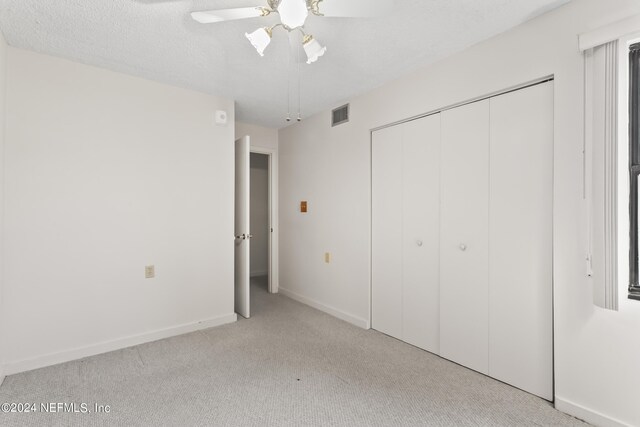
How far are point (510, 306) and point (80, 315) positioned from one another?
11.3 ft

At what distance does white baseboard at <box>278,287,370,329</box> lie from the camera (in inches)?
130

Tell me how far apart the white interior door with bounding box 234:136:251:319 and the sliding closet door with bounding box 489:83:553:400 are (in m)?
2.46

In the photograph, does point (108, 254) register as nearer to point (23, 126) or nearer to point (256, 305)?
point (23, 126)

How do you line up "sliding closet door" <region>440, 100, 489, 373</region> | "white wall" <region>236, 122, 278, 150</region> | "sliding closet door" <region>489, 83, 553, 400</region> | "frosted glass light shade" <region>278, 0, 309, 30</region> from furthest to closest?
"white wall" <region>236, 122, 278, 150</region> < "sliding closet door" <region>440, 100, 489, 373</region> < "sliding closet door" <region>489, 83, 553, 400</region> < "frosted glass light shade" <region>278, 0, 309, 30</region>

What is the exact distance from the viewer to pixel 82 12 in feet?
6.27

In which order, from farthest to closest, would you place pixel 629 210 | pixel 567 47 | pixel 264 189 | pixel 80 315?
pixel 264 189 < pixel 80 315 < pixel 567 47 < pixel 629 210

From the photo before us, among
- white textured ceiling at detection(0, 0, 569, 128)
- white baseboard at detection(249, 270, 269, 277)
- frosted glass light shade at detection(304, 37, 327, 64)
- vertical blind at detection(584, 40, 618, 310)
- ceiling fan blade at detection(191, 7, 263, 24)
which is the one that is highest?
white textured ceiling at detection(0, 0, 569, 128)

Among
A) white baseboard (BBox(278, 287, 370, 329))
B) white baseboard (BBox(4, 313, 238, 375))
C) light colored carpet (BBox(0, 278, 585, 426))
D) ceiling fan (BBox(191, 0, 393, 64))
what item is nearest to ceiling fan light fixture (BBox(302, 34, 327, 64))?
ceiling fan (BBox(191, 0, 393, 64))

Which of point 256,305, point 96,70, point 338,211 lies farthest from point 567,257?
point 96,70

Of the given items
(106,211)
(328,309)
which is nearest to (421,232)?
(328,309)

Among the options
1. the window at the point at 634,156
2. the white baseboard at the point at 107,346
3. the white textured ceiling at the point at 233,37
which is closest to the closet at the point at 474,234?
the window at the point at 634,156

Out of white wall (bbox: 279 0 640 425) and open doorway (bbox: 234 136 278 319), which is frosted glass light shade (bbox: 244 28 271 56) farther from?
open doorway (bbox: 234 136 278 319)

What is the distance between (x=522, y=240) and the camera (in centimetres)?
208

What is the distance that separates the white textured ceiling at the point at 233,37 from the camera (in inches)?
74.1
